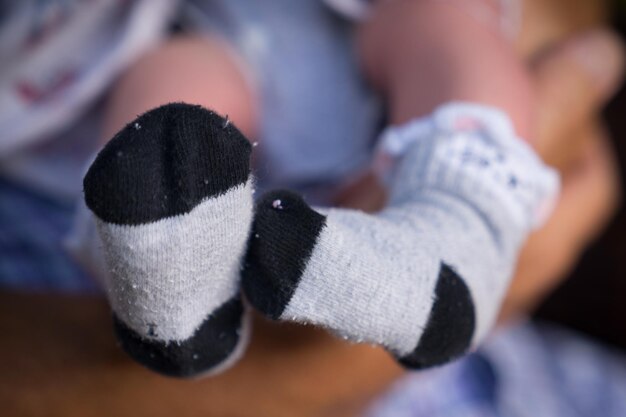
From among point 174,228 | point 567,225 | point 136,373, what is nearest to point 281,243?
point 174,228

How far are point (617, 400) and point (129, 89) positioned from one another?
589mm

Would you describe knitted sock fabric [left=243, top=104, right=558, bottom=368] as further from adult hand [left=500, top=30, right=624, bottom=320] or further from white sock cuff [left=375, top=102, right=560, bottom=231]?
adult hand [left=500, top=30, right=624, bottom=320]

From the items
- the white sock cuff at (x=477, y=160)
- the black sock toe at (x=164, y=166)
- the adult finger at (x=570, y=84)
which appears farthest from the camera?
the adult finger at (x=570, y=84)

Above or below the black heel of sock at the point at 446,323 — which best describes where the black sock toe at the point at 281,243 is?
above

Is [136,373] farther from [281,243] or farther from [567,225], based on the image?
[567,225]

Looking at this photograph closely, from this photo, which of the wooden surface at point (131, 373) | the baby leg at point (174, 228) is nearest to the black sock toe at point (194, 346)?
the baby leg at point (174, 228)

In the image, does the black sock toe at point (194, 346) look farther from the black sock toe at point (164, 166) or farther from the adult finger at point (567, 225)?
the adult finger at point (567, 225)

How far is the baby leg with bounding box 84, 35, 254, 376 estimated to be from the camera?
0.92 ft

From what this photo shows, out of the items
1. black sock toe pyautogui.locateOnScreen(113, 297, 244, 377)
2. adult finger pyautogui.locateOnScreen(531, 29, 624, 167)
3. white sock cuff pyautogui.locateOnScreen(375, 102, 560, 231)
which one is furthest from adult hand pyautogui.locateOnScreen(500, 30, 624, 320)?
black sock toe pyautogui.locateOnScreen(113, 297, 244, 377)

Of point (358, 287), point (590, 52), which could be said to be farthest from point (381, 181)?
point (590, 52)

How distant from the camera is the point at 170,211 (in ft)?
0.94

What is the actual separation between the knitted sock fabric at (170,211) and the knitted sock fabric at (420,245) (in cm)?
2

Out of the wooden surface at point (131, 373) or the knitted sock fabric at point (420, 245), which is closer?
the knitted sock fabric at point (420, 245)

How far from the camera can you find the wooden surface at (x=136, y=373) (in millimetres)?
500
